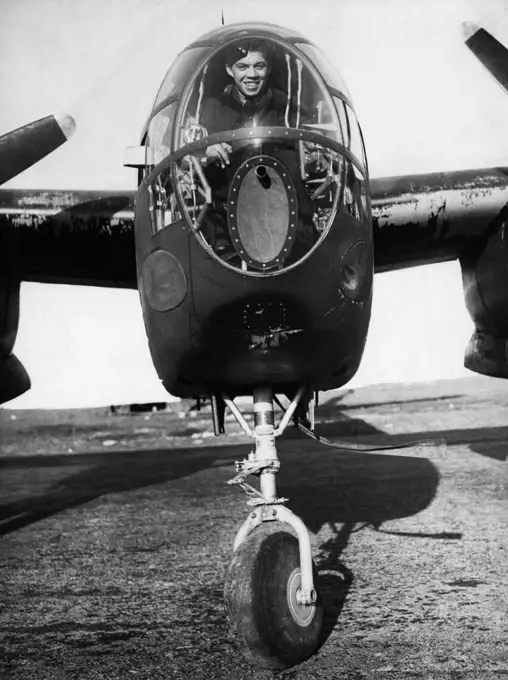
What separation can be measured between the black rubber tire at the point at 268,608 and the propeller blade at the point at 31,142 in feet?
15.7

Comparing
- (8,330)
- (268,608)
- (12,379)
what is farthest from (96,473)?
(268,608)

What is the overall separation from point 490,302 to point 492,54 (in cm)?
283

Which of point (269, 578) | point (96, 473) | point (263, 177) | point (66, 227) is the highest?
point (66, 227)

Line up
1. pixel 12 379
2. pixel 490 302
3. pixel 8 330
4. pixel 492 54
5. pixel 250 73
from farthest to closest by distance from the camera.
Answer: pixel 492 54 < pixel 12 379 < pixel 8 330 < pixel 490 302 < pixel 250 73

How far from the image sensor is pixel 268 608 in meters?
3.65

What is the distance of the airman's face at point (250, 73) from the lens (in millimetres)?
4129

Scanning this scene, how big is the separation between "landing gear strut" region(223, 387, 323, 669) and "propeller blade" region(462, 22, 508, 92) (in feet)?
17.0

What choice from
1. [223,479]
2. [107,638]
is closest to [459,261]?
[107,638]

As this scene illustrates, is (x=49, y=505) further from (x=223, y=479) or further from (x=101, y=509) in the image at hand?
(x=223, y=479)

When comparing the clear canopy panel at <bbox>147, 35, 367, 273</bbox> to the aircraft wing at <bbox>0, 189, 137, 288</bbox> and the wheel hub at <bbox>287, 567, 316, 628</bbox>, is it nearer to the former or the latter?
the wheel hub at <bbox>287, 567, 316, 628</bbox>

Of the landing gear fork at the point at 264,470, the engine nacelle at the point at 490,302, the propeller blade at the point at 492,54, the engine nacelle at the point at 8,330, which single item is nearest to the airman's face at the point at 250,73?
the landing gear fork at the point at 264,470

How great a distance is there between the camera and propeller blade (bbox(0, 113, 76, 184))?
23.5ft

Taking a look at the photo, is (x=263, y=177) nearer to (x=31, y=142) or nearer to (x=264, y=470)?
(x=264, y=470)

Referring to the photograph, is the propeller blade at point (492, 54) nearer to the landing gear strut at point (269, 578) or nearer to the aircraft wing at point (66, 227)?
the aircraft wing at point (66, 227)
